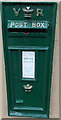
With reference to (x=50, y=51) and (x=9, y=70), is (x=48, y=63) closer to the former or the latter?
(x=50, y=51)

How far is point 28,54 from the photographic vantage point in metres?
2.86

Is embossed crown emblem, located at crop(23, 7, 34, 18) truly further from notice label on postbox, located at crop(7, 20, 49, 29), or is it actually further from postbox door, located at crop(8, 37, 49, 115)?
postbox door, located at crop(8, 37, 49, 115)

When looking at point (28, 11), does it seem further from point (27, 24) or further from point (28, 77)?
point (28, 77)

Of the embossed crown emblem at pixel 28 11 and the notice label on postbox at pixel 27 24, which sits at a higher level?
the embossed crown emblem at pixel 28 11

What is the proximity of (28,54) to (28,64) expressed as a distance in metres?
0.13

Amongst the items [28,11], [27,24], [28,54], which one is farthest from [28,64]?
[28,11]

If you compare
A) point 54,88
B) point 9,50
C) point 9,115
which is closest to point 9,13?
point 9,50

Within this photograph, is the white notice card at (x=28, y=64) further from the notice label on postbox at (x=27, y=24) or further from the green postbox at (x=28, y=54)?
the notice label on postbox at (x=27, y=24)

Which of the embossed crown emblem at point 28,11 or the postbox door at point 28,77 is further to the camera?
the postbox door at point 28,77

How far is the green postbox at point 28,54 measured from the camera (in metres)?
2.75

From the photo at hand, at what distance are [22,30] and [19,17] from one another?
155 mm

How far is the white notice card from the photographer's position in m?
2.86

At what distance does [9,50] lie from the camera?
2.87m

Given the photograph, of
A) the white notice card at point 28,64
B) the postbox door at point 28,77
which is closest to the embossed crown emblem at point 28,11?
the postbox door at point 28,77
